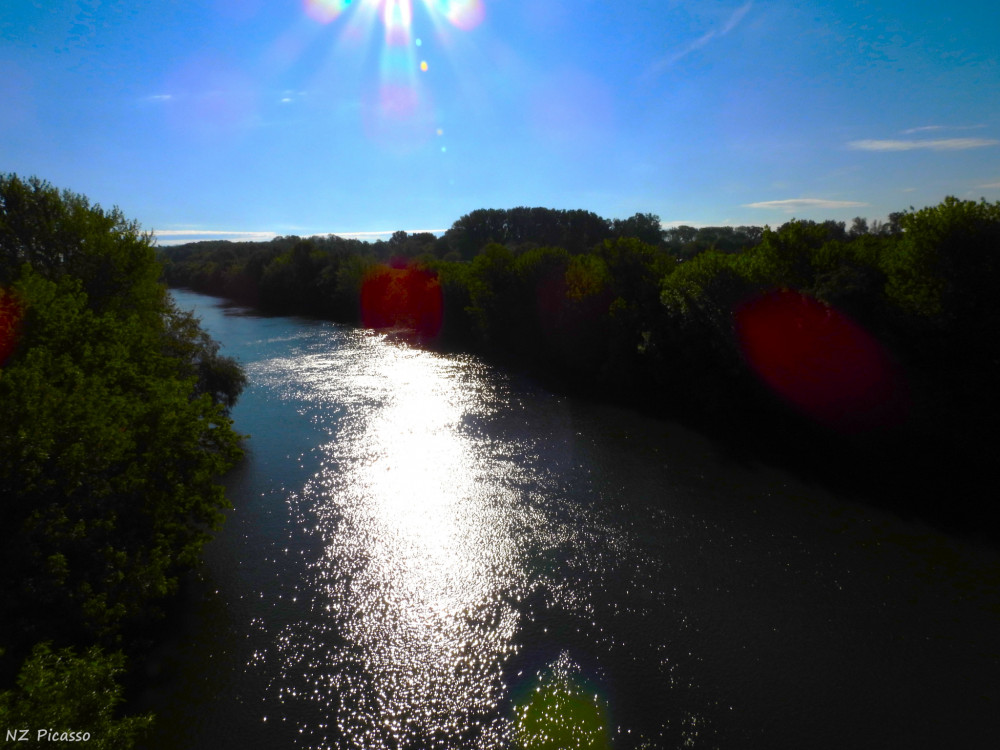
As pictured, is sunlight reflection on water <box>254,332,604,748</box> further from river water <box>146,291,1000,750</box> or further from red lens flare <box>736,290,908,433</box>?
red lens flare <box>736,290,908,433</box>

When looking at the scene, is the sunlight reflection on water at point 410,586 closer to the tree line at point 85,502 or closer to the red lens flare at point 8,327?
the tree line at point 85,502

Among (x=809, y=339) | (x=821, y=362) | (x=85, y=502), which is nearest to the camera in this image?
(x=85, y=502)

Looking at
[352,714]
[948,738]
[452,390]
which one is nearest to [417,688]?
[352,714]

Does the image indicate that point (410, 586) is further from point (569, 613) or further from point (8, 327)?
point (8, 327)

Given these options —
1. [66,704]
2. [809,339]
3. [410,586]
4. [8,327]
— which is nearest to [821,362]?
[809,339]

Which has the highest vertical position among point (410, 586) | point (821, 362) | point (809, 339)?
point (809, 339)

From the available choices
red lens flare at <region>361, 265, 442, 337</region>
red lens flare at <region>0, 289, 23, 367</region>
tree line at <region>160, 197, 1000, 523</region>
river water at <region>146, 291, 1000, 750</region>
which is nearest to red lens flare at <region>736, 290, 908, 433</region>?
tree line at <region>160, 197, 1000, 523</region>
